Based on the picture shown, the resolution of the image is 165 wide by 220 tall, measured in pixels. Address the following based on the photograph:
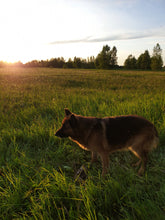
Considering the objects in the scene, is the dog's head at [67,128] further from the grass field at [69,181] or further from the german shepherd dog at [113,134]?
the grass field at [69,181]

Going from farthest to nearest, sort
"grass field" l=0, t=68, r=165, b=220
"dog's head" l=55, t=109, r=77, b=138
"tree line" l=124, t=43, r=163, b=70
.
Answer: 1. "tree line" l=124, t=43, r=163, b=70
2. "dog's head" l=55, t=109, r=77, b=138
3. "grass field" l=0, t=68, r=165, b=220

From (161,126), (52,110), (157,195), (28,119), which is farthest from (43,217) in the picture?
(52,110)

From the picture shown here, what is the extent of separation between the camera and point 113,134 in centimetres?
299

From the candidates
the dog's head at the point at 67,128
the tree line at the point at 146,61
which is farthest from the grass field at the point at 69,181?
Answer: the tree line at the point at 146,61

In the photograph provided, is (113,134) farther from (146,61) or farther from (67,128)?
(146,61)

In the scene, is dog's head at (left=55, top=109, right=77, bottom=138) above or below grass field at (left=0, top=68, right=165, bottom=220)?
A: above

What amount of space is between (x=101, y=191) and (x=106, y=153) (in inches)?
31.1

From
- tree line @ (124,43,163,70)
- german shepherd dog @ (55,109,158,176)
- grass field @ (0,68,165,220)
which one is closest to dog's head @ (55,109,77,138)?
german shepherd dog @ (55,109,158,176)

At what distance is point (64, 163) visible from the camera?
3.41 m

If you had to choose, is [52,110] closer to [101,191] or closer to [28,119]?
[28,119]

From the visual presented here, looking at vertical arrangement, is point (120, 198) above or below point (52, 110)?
below

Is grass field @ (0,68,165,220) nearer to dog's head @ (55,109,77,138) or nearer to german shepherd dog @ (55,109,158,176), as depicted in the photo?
german shepherd dog @ (55,109,158,176)

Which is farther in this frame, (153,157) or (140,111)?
(140,111)

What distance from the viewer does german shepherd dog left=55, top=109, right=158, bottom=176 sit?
9.66 ft
